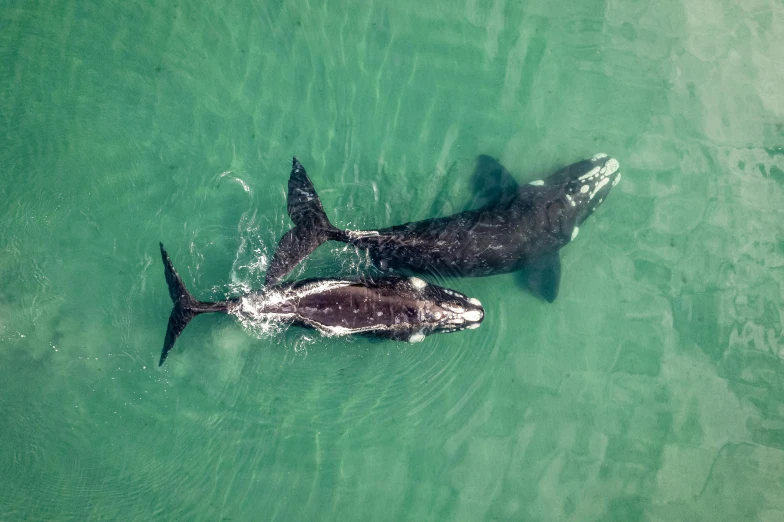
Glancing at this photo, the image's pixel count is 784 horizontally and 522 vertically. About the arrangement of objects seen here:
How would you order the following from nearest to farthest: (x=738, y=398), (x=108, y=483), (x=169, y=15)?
(x=108, y=483) < (x=169, y=15) < (x=738, y=398)

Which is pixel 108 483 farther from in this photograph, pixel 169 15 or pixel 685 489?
pixel 685 489

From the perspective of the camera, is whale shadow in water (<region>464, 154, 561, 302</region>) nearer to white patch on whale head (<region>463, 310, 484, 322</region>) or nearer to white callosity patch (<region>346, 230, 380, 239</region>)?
white patch on whale head (<region>463, 310, 484, 322</region>)

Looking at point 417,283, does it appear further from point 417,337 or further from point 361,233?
point 361,233

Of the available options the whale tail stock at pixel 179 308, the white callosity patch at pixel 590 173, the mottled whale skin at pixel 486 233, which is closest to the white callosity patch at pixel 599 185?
the mottled whale skin at pixel 486 233

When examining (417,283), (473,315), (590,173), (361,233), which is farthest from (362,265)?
(590,173)

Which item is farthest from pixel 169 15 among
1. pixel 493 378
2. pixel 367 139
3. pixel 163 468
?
pixel 493 378

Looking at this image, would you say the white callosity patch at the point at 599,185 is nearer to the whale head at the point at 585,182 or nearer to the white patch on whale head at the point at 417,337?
the whale head at the point at 585,182
